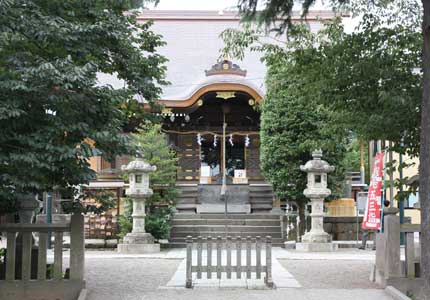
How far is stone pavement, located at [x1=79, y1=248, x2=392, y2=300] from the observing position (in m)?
8.54

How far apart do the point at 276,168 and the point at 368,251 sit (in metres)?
3.86

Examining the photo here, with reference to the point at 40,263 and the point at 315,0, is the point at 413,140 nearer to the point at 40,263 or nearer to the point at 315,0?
the point at 315,0

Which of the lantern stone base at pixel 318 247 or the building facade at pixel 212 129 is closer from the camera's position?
the lantern stone base at pixel 318 247

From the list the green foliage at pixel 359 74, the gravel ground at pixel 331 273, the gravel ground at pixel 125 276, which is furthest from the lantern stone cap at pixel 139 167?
the green foliage at pixel 359 74

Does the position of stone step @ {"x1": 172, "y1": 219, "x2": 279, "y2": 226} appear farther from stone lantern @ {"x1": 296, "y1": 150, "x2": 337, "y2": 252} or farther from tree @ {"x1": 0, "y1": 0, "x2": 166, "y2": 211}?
tree @ {"x1": 0, "y1": 0, "x2": 166, "y2": 211}

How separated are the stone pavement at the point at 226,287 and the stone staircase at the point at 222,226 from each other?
250cm

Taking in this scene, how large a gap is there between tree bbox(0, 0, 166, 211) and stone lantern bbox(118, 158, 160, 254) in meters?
7.53

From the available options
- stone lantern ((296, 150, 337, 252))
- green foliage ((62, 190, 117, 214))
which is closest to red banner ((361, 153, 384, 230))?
stone lantern ((296, 150, 337, 252))

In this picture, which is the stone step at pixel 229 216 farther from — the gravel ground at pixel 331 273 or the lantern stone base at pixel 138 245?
the gravel ground at pixel 331 273

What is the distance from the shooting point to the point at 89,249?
1723 cm

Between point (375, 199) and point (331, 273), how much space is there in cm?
466

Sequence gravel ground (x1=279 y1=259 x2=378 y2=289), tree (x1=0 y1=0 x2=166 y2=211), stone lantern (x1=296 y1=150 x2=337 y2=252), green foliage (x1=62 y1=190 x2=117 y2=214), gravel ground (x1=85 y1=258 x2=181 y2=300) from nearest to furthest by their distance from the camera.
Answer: tree (x1=0 y1=0 x2=166 y2=211) < green foliage (x1=62 y1=190 x2=117 y2=214) < gravel ground (x1=85 y1=258 x2=181 y2=300) < gravel ground (x1=279 y1=259 x2=378 y2=289) < stone lantern (x1=296 y1=150 x2=337 y2=252)

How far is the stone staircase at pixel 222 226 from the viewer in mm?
18141

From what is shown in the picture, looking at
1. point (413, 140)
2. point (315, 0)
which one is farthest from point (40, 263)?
point (413, 140)
